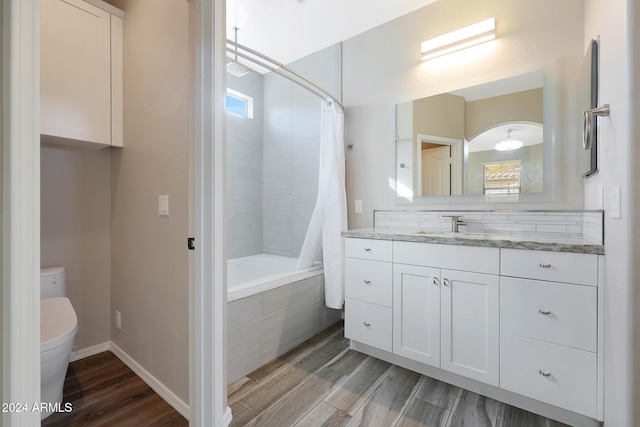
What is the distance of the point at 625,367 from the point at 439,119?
177cm

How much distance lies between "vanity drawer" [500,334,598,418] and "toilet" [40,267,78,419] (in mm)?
2185

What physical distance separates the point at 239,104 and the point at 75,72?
1536 millimetres

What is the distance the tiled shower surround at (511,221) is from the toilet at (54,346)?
2.14 metres

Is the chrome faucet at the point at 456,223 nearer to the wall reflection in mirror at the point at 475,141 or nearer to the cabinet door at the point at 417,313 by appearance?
the wall reflection in mirror at the point at 475,141

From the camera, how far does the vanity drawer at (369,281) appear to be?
187cm

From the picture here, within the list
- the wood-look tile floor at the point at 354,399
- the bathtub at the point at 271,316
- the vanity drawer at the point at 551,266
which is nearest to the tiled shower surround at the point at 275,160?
the bathtub at the point at 271,316

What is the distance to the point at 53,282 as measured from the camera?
6.00 feet

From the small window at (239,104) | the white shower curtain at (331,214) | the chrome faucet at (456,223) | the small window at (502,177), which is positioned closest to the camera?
the small window at (502,177)

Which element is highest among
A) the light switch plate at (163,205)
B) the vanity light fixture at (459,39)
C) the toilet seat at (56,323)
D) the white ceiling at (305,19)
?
the white ceiling at (305,19)

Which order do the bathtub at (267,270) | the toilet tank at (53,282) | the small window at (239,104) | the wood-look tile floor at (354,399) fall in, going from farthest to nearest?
the small window at (239,104)
the bathtub at (267,270)
the toilet tank at (53,282)
the wood-look tile floor at (354,399)

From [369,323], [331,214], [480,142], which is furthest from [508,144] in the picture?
[369,323]

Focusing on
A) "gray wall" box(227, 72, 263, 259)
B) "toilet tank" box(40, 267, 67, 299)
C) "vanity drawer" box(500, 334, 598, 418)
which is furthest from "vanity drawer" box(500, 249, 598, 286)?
"toilet tank" box(40, 267, 67, 299)

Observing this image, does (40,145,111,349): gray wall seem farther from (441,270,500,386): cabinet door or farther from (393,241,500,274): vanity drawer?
(441,270,500,386): cabinet door

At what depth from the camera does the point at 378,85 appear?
2486mm
